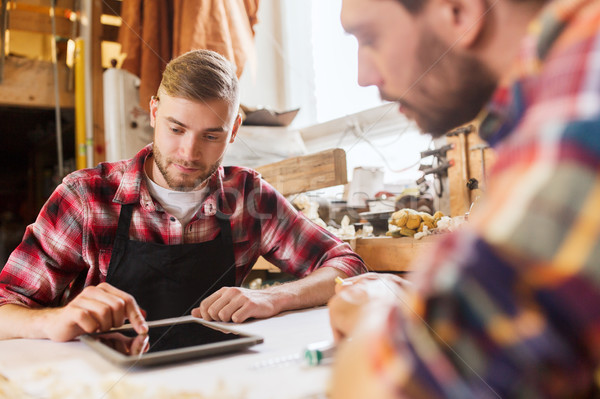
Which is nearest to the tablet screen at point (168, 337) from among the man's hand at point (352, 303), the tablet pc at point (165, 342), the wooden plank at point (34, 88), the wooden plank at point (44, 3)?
the tablet pc at point (165, 342)

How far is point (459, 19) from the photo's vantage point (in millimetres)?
200

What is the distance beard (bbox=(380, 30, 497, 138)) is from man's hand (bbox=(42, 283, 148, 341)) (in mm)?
257

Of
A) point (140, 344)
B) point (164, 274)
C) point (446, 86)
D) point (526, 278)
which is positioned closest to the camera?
point (526, 278)

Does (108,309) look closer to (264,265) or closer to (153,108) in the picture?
(153,108)

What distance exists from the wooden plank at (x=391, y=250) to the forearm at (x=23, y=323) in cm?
29

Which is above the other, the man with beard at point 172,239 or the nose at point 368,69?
the nose at point 368,69

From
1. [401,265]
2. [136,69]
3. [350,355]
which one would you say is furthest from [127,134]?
[350,355]

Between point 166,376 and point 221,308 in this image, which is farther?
point 221,308

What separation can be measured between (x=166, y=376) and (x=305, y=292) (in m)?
0.25

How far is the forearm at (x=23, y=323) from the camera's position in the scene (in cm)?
41

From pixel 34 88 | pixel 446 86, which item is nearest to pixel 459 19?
pixel 446 86

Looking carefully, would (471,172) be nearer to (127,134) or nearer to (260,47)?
(260,47)

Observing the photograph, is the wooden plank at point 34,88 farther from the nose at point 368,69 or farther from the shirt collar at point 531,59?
the shirt collar at point 531,59

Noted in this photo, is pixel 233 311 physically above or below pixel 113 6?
below
